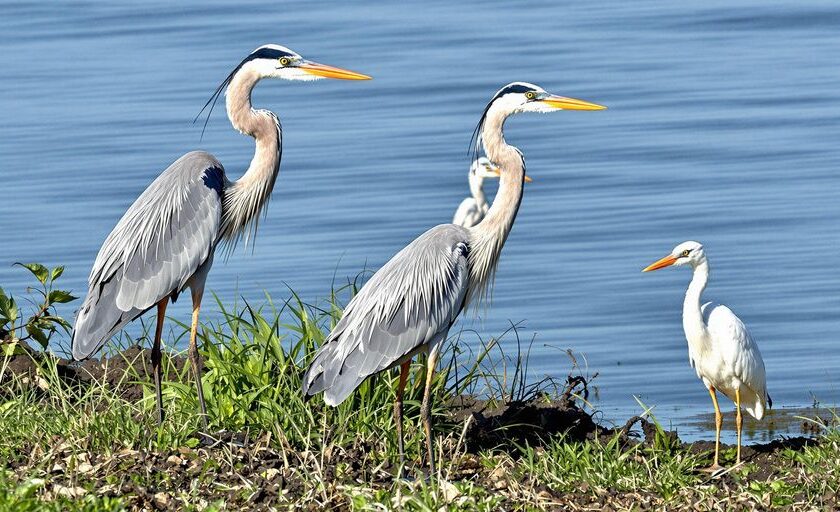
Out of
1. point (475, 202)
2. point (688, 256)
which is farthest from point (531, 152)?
point (688, 256)

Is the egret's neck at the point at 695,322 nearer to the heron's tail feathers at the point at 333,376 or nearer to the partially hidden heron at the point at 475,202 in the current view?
the heron's tail feathers at the point at 333,376

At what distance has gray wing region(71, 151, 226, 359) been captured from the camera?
699 cm

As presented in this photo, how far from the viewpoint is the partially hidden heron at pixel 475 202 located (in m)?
13.3

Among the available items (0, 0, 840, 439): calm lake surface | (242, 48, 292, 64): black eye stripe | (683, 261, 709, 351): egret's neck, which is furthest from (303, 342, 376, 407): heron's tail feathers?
(683, 261, 709, 351): egret's neck

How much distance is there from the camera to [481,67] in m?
16.8

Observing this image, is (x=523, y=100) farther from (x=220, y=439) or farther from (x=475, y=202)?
(x=475, y=202)

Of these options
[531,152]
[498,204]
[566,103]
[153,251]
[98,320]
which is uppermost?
[566,103]

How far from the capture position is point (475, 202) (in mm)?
13766

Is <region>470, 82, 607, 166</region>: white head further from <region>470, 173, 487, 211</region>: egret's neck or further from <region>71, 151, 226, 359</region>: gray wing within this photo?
<region>470, 173, 487, 211</region>: egret's neck

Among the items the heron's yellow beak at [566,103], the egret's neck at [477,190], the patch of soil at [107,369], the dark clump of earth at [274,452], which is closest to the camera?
the dark clump of earth at [274,452]

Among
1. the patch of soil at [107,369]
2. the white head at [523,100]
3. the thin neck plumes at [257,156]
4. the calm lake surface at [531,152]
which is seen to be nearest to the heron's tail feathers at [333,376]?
the patch of soil at [107,369]

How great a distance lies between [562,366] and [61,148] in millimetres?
6577

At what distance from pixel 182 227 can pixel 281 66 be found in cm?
98

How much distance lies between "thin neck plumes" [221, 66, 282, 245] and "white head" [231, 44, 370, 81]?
0.04m
